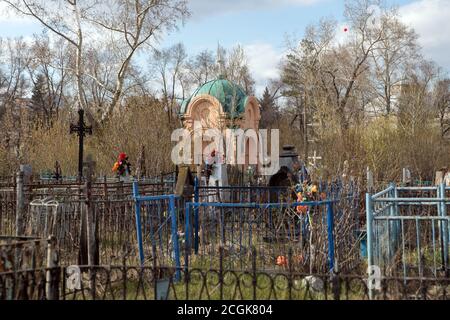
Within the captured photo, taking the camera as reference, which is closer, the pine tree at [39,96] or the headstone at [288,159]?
the headstone at [288,159]

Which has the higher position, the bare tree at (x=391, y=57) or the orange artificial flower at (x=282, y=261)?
the bare tree at (x=391, y=57)

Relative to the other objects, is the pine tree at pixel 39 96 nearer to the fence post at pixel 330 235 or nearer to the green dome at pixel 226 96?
the green dome at pixel 226 96

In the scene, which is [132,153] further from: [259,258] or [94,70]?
[259,258]

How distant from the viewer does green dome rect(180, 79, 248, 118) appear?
24.5 m

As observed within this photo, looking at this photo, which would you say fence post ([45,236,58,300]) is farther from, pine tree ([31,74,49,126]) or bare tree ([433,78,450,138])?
pine tree ([31,74,49,126])

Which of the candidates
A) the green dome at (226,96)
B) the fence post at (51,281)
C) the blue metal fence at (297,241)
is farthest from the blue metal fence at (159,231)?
the green dome at (226,96)

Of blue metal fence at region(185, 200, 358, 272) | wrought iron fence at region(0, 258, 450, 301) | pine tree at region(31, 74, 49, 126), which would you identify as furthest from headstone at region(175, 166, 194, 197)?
pine tree at region(31, 74, 49, 126)

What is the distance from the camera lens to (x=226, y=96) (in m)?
24.9

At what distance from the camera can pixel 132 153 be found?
69.5 feet

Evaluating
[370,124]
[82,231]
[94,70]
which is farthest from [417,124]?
[82,231]

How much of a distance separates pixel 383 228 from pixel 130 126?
16.0m

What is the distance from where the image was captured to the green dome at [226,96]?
80.3 feet

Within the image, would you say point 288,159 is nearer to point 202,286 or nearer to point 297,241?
point 297,241
